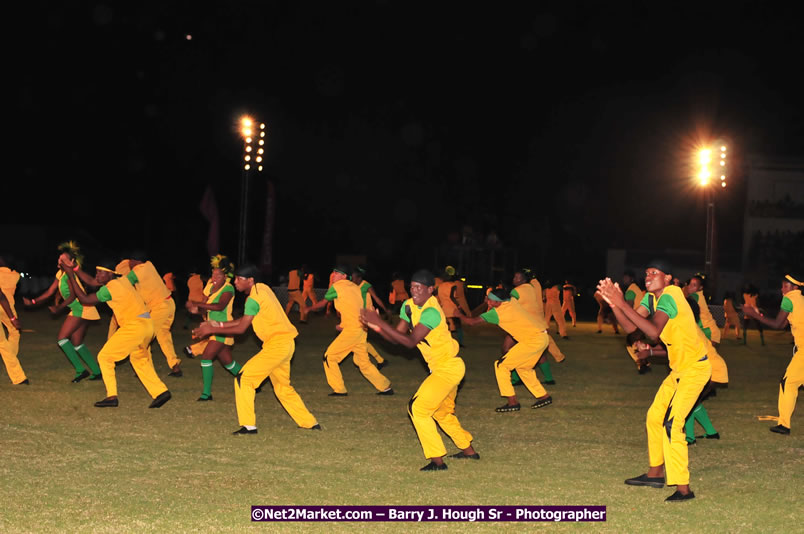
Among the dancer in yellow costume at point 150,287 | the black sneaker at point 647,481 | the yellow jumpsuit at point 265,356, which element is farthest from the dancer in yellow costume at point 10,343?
the black sneaker at point 647,481

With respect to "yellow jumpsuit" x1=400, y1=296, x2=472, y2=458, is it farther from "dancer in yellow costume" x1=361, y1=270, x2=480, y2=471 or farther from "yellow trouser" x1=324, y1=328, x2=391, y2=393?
"yellow trouser" x1=324, y1=328, x2=391, y2=393

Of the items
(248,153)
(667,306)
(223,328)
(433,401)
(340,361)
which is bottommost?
(340,361)

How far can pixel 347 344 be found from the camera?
42.2 ft

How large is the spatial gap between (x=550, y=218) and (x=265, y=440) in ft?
169

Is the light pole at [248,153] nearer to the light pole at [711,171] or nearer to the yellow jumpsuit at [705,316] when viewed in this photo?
the yellow jumpsuit at [705,316]

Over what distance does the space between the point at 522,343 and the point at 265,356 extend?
3.91m

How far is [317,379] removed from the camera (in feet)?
47.4

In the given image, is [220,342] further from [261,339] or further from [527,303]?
[527,303]

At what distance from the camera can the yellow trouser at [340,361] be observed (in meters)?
12.8

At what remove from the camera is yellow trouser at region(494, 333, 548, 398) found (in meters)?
11.5

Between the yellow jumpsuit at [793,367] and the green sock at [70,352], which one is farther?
the green sock at [70,352]

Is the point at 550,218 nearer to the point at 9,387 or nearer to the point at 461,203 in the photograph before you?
the point at 461,203

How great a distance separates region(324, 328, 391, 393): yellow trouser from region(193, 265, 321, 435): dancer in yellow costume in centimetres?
312

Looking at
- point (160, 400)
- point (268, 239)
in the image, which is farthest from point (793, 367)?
point (268, 239)
